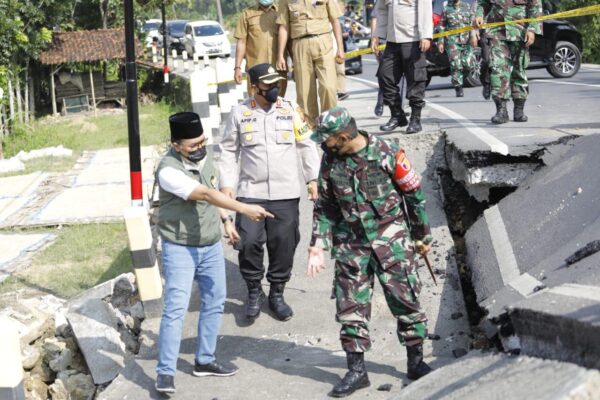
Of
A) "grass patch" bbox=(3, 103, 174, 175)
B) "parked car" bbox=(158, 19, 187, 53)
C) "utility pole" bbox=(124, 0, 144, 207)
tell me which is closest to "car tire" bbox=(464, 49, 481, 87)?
"grass patch" bbox=(3, 103, 174, 175)

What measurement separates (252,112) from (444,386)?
2.57 meters

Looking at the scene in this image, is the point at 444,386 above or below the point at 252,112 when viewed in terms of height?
below

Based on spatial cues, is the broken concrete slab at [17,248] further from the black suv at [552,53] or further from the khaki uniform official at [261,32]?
the black suv at [552,53]

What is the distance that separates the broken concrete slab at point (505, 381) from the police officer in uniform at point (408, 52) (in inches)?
189

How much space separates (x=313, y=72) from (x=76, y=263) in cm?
341

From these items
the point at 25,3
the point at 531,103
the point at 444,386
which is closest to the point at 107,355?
the point at 444,386

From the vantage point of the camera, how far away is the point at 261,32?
899 centimetres

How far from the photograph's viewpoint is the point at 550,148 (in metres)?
7.48

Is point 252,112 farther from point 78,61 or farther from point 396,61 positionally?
point 78,61

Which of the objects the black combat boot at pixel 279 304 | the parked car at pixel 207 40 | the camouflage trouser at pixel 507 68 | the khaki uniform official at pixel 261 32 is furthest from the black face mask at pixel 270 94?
the parked car at pixel 207 40

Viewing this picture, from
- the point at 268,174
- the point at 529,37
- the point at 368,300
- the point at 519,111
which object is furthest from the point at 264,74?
the point at 519,111

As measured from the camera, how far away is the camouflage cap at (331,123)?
4703 millimetres

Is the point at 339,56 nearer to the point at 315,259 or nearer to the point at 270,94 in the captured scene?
the point at 270,94

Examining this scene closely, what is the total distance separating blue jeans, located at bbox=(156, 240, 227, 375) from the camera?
527 centimetres
